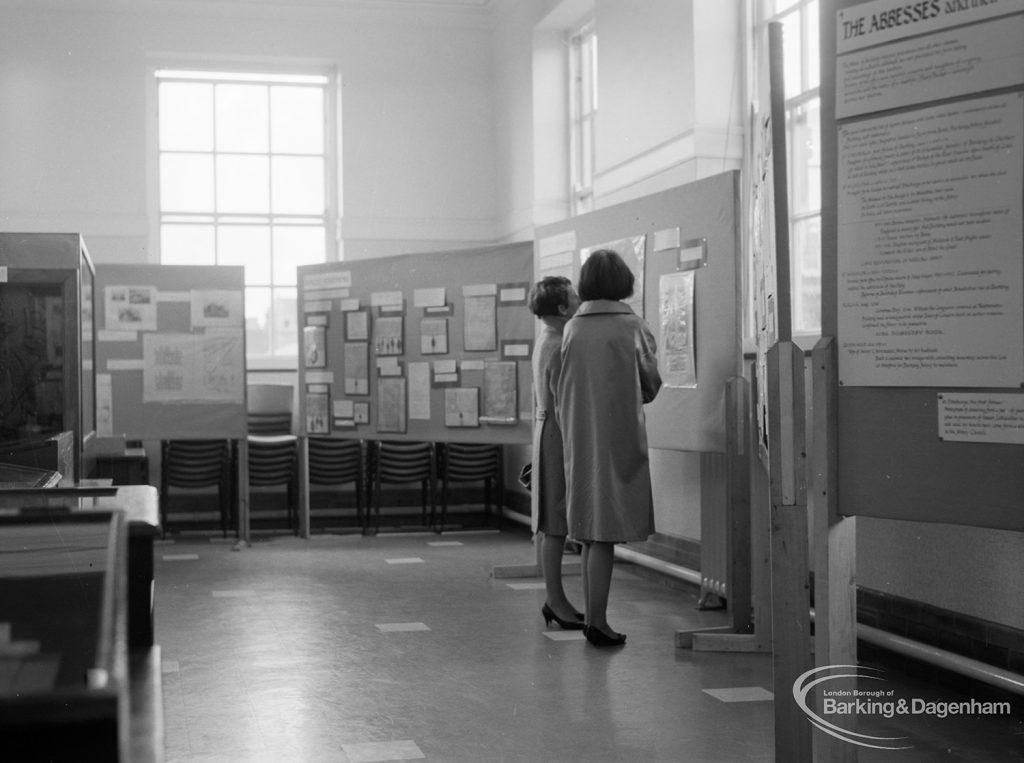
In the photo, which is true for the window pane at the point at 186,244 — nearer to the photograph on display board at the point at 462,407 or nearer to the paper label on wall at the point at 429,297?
the paper label on wall at the point at 429,297

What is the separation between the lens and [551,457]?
5090mm

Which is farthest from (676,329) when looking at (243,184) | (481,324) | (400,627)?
(243,184)

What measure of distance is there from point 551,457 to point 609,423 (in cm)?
49

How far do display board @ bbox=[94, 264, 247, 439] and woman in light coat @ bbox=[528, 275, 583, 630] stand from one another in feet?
12.1

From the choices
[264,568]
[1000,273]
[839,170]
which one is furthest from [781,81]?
[264,568]

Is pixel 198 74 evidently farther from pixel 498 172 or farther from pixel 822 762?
pixel 822 762

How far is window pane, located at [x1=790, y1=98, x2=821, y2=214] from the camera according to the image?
574 cm

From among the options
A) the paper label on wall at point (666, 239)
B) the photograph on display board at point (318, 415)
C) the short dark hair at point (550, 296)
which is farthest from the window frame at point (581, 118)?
the short dark hair at point (550, 296)

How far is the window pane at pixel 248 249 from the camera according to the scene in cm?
1019

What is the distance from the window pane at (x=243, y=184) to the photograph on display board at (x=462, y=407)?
11.3ft

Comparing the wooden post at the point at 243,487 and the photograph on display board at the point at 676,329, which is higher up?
the photograph on display board at the point at 676,329

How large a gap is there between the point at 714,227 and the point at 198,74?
21.1 ft

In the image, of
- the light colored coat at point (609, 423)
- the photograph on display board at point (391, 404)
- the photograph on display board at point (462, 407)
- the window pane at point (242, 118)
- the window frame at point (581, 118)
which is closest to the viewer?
the light colored coat at point (609, 423)

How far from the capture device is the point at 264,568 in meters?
7.23
